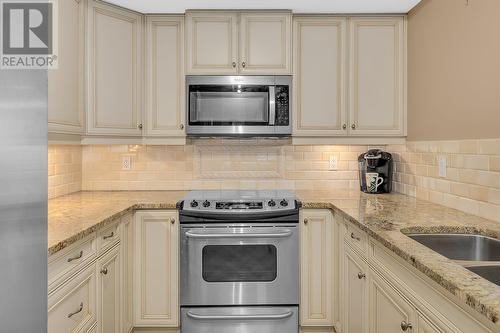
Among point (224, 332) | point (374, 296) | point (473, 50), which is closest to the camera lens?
point (374, 296)

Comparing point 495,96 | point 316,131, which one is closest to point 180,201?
point 316,131

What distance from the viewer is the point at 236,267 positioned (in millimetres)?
2508

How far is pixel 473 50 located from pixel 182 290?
6.97ft

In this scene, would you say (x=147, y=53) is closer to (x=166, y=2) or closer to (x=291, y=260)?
(x=166, y=2)

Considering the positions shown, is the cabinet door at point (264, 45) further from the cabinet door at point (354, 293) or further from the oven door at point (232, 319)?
the oven door at point (232, 319)

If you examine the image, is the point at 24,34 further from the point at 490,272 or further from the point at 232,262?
the point at 232,262

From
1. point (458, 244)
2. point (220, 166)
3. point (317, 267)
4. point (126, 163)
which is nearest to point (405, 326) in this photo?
point (458, 244)

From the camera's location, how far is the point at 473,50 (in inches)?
78.2

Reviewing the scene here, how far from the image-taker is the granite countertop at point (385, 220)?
3.27 ft

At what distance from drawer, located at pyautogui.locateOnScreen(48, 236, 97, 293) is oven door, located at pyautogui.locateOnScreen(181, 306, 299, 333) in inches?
35.4

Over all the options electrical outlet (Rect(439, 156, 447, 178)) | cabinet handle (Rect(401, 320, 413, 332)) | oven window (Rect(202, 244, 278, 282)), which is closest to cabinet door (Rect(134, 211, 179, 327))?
oven window (Rect(202, 244, 278, 282))

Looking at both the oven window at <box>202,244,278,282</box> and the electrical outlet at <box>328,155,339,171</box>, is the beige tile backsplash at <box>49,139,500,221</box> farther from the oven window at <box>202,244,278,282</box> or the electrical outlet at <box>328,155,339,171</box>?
the oven window at <box>202,244,278,282</box>

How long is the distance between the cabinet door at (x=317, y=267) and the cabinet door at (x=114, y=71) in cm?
138

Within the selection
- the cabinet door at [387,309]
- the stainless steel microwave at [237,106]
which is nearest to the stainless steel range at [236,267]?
the stainless steel microwave at [237,106]
